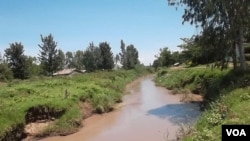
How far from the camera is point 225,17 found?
21.9 m

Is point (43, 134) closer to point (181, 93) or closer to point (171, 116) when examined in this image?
point (171, 116)

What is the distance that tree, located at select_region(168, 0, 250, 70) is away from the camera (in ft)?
68.2

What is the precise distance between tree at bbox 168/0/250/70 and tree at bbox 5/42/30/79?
136 ft

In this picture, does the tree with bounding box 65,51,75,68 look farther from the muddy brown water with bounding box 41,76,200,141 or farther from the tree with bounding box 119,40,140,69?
the muddy brown water with bounding box 41,76,200,141

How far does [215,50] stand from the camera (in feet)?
76.4

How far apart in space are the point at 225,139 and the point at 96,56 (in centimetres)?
7877

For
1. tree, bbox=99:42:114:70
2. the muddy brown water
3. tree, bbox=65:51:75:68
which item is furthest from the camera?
tree, bbox=65:51:75:68

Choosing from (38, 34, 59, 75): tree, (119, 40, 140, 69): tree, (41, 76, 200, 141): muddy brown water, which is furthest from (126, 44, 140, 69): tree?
(41, 76, 200, 141): muddy brown water

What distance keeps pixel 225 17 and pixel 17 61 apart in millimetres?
44585

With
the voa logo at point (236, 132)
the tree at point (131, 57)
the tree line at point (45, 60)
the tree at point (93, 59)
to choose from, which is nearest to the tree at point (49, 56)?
the tree line at point (45, 60)

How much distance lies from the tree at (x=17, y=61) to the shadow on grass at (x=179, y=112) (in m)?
38.7

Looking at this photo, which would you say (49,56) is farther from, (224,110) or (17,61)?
(224,110)

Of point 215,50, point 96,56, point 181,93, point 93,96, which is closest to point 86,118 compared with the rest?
point 93,96

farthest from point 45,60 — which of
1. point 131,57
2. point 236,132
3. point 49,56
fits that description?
point 236,132
